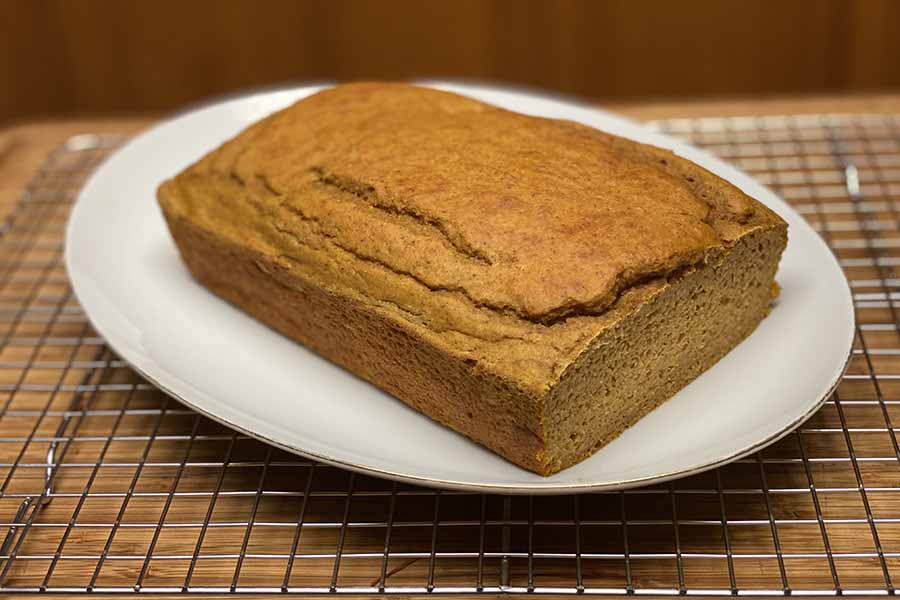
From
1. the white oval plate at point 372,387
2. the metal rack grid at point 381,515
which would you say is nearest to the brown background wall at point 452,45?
the white oval plate at point 372,387

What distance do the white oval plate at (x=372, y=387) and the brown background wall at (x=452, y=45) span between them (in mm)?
1573

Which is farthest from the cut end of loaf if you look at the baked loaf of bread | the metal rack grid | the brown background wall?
the brown background wall

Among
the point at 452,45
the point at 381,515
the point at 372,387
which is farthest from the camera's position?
the point at 452,45

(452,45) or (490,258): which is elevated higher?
(490,258)

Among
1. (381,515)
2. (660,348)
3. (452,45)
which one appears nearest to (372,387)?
(381,515)

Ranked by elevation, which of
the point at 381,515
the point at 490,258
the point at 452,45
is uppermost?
the point at 490,258

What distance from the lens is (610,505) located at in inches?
59.4

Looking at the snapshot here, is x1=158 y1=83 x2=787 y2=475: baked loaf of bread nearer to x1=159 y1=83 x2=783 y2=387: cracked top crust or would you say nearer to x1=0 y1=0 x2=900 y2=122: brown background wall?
x1=159 y1=83 x2=783 y2=387: cracked top crust

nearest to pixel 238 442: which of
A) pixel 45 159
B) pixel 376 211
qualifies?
pixel 376 211

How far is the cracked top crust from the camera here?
148 cm

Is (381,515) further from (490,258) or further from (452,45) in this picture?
(452,45)

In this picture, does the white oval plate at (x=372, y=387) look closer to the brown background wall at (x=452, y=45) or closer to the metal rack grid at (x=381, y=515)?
the metal rack grid at (x=381, y=515)

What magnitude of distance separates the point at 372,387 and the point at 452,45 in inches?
88.7

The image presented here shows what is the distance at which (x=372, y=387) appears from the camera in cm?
172
